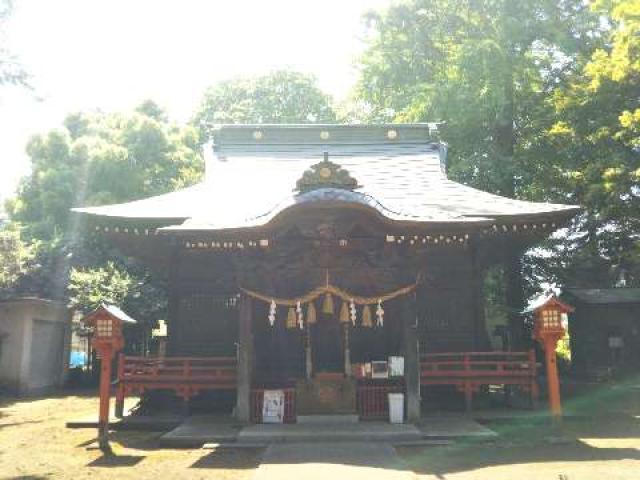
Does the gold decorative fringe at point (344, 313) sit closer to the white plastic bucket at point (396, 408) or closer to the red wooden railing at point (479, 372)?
the white plastic bucket at point (396, 408)

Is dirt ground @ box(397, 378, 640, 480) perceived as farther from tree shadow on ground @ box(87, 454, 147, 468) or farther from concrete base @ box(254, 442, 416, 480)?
tree shadow on ground @ box(87, 454, 147, 468)

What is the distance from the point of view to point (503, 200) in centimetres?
1474

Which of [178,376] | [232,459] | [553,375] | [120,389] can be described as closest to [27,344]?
[120,389]

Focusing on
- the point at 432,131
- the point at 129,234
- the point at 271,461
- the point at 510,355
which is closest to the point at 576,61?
the point at 432,131

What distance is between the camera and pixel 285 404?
1182cm

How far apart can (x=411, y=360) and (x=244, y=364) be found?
347 centimetres

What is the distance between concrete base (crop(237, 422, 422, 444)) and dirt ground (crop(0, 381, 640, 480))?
20.3 inches

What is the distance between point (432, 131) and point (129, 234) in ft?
34.8

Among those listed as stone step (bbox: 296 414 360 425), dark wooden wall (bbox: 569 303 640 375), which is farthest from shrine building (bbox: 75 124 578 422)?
dark wooden wall (bbox: 569 303 640 375)

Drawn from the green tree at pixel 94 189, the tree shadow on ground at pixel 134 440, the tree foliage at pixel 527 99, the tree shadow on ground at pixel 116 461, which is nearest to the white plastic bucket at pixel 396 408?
the tree shadow on ground at pixel 134 440

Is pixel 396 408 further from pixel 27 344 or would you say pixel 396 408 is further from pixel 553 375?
pixel 27 344

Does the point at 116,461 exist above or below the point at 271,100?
below

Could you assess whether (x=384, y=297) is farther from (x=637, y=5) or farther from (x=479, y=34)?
(x=479, y=34)

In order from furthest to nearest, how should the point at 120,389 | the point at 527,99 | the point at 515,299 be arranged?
1. the point at 527,99
2. the point at 515,299
3. the point at 120,389
